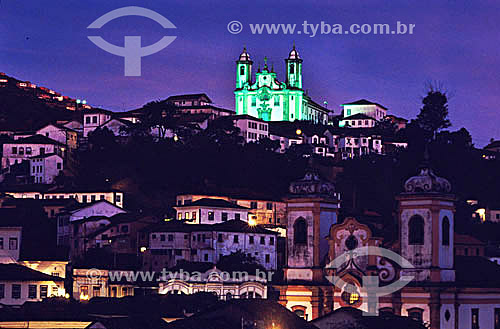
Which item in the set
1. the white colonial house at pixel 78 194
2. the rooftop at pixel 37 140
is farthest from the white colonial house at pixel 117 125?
the white colonial house at pixel 78 194

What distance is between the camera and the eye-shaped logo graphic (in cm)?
6397

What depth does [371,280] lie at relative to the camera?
212 feet

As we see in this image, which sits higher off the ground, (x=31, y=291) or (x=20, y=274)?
(x=20, y=274)

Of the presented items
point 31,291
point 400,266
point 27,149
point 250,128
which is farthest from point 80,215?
point 400,266

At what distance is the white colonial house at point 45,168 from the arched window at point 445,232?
84.0 m

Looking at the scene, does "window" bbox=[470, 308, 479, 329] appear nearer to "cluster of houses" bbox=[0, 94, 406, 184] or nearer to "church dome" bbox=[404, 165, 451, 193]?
"church dome" bbox=[404, 165, 451, 193]

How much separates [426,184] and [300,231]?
6652 mm

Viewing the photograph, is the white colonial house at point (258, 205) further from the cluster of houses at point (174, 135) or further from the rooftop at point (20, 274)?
the rooftop at point (20, 274)

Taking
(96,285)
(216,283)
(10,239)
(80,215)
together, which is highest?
(80,215)

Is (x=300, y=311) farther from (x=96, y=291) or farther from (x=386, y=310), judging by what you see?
(x=96, y=291)

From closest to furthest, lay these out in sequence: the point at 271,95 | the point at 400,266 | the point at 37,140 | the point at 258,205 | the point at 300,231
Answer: the point at 400,266 < the point at 300,231 < the point at 258,205 < the point at 37,140 < the point at 271,95

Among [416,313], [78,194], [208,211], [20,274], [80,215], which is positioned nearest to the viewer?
[416,313]

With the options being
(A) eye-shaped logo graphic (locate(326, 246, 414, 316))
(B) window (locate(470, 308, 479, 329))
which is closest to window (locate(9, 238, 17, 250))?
(A) eye-shaped logo graphic (locate(326, 246, 414, 316))

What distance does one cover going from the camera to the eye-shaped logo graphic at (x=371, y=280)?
63969 millimetres
